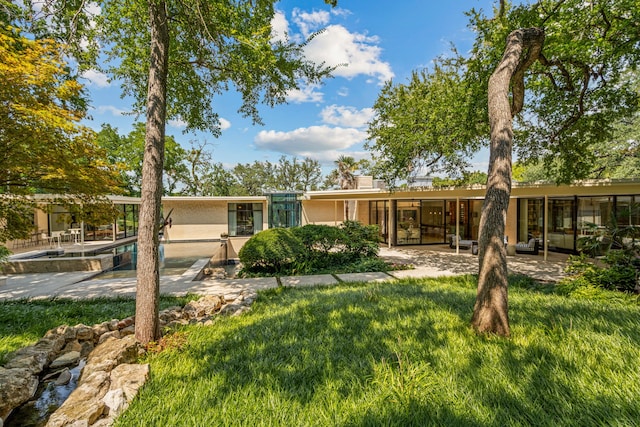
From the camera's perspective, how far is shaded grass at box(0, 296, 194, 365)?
3.82m

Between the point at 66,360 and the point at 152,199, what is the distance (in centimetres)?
220

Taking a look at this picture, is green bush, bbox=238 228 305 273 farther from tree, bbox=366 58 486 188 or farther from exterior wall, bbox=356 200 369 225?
exterior wall, bbox=356 200 369 225

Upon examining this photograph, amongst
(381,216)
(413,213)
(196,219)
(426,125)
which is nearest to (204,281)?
(426,125)

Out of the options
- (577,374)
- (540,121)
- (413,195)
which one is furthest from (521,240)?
(577,374)

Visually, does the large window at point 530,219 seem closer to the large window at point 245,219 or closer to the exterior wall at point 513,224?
the exterior wall at point 513,224

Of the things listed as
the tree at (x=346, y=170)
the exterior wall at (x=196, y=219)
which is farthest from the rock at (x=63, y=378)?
the tree at (x=346, y=170)

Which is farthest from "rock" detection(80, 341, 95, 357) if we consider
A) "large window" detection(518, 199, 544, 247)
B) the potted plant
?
"large window" detection(518, 199, 544, 247)

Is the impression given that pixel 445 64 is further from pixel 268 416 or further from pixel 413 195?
pixel 268 416

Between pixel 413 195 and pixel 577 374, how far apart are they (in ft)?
35.4

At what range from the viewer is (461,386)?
2258 mm

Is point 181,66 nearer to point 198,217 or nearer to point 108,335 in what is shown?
point 108,335

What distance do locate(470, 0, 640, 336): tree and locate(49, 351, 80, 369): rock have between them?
4.87m

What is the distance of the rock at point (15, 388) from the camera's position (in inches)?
96.2

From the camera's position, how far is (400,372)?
243 cm
